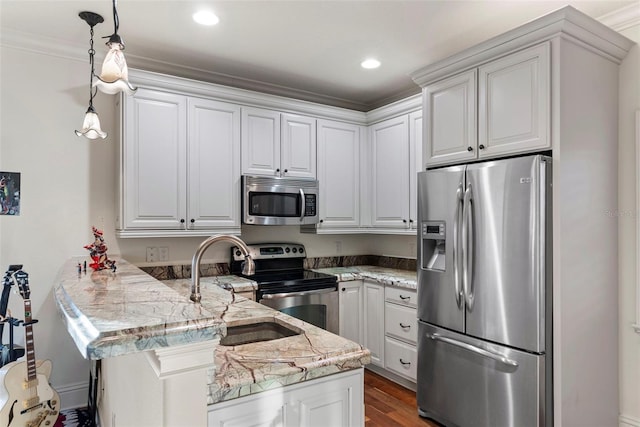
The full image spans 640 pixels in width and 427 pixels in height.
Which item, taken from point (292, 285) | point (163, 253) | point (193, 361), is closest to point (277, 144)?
point (292, 285)

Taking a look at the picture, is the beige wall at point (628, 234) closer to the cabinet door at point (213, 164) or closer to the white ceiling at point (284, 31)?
the white ceiling at point (284, 31)

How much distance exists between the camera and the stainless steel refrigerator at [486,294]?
2.08 meters

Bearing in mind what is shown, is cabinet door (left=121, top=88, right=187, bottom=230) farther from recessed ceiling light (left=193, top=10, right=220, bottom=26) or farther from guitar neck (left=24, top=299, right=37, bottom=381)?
guitar neck (left=24, top=299, right=37, bottom=381)

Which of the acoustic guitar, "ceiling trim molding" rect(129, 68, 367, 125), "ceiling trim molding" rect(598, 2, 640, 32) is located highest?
"ceiling trim molding" rect(598, 2, 640, 32)

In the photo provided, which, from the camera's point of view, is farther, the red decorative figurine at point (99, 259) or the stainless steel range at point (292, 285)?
the stainless steel range at point (292, 285)

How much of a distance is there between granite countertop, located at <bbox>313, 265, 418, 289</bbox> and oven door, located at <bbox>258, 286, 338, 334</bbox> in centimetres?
19

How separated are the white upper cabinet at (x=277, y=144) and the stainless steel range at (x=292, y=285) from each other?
0.73 metres

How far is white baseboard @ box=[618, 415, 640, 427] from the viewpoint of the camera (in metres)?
2.36

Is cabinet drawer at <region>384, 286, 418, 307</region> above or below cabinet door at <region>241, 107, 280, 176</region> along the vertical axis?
below

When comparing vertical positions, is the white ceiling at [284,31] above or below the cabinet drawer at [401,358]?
above

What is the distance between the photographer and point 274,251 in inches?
145

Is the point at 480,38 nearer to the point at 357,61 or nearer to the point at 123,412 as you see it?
the point at 357,61

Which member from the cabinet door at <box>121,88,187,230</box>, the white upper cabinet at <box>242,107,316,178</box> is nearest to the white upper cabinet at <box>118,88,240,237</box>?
the cabinet door at <box>121,88,187,230</box>

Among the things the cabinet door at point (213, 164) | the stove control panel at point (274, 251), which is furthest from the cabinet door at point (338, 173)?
the cabinet door at point (213, 164)
